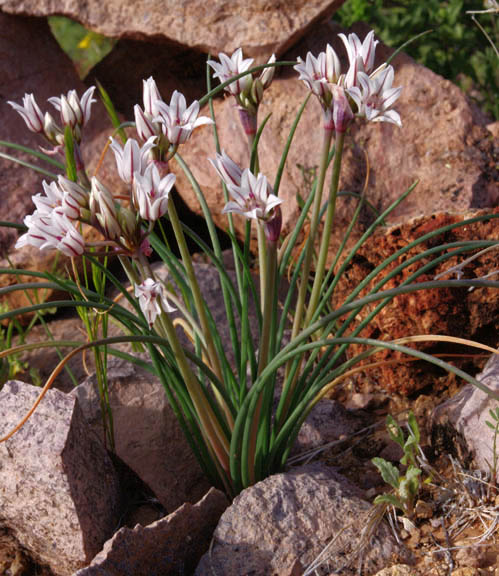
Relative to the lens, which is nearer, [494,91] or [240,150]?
[240,150]

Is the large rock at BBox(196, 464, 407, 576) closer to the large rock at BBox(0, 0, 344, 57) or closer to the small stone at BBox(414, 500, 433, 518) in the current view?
the small stone at BBox(414, 500, 433, 518)

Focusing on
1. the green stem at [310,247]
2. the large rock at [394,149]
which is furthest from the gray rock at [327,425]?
the large rock at [394,149]

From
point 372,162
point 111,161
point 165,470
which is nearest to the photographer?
point 165,470

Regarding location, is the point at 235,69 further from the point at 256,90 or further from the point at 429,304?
the point at 429,304

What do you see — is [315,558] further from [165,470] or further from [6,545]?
[6,545]

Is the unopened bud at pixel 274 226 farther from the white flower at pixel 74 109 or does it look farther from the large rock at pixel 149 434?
the large rock at pixel 149 434

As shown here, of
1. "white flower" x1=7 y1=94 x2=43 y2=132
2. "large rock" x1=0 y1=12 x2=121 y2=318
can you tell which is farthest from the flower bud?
"large rock" x1=0 y1=12 x2=121 y2=318

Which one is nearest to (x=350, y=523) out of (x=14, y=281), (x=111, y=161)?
(x=14, y=281)
